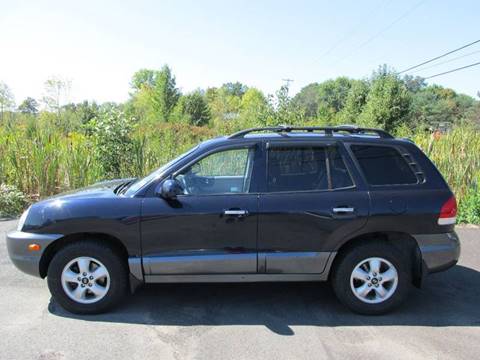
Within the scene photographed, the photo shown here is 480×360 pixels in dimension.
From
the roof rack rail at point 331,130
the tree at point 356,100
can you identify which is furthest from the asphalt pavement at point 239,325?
the tree at point 356,100

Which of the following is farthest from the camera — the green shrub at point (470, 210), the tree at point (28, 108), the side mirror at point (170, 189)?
the tree at point (28, 108)

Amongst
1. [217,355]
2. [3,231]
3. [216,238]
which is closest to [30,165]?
[3,231]

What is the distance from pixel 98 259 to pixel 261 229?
→ 1.56 meters

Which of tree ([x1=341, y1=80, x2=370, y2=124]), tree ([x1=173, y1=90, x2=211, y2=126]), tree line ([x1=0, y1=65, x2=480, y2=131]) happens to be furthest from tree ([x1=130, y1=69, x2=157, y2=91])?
tree ([x1=341, y1=80, x2=370, y2=124])

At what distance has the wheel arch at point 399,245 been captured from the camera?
4289mm

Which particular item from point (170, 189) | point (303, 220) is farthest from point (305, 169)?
point (170, 189)

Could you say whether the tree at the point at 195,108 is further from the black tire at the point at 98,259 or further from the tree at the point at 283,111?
the black tire at the point at 98,259

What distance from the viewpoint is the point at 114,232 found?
4.12 meters

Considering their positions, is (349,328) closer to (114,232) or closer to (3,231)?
(114,232)

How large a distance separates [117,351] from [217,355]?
2.70 ft

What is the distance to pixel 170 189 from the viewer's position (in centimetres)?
399

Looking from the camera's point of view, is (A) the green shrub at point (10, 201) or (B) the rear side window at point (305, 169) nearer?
(B) the rear side window at point (305, 169)

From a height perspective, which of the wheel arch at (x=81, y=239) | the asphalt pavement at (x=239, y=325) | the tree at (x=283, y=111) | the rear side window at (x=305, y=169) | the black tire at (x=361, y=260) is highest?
the tree at (x=283, y=111)

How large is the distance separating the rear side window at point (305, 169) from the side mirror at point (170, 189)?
87 cm
